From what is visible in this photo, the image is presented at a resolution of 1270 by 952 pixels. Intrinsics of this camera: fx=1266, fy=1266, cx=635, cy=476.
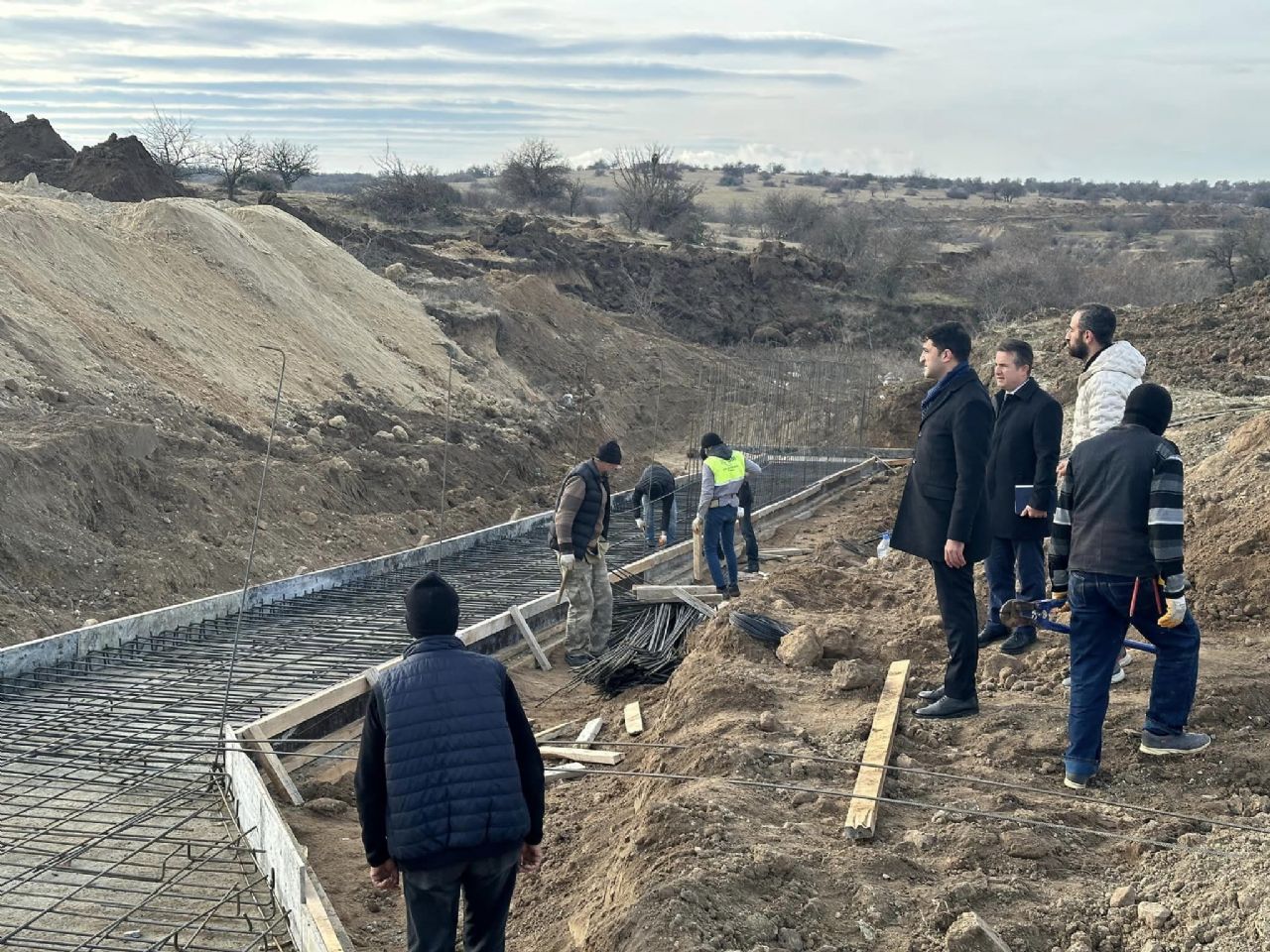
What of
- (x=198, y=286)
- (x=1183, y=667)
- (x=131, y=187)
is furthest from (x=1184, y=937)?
(x=131, y=187)

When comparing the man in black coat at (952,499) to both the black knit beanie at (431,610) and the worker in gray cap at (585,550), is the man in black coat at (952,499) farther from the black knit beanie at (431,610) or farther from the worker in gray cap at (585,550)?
the worker in gray cap at (585,550)

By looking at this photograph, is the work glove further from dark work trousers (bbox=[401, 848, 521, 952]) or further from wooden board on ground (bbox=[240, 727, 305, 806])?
wooden board on ground (bbox=[240, 727, 305, 806])

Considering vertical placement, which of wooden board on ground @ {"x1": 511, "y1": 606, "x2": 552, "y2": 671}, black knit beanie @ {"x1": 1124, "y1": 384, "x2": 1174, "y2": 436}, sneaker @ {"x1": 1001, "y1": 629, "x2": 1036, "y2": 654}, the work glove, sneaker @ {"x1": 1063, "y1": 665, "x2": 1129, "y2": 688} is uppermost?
black knit beanie @ {"x1": 1124, "y1": 384, "x2": 1174, "y2": 436}

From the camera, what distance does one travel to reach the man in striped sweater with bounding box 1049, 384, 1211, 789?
4.41 m

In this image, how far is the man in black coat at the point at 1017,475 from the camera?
20.1 feet

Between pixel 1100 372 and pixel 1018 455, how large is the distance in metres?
0.80

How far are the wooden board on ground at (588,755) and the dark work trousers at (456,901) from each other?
8.81 feet

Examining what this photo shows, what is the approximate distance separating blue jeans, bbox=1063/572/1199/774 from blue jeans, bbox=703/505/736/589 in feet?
15.9

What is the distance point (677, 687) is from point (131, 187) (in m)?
21.9

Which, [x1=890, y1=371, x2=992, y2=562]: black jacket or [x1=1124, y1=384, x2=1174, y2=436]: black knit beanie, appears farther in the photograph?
[x1=890, y1=371, x2=992, y2=562]: black jacket

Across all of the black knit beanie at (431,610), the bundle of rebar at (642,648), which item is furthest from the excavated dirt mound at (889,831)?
the bundle of rebar at (642,648)

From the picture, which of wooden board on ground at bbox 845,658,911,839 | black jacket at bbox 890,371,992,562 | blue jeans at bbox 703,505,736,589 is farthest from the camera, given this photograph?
blue jeans at bbox 703,505,736,589

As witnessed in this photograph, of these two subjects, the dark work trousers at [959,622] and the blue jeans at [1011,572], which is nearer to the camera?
the dark work trousers at [959,622]

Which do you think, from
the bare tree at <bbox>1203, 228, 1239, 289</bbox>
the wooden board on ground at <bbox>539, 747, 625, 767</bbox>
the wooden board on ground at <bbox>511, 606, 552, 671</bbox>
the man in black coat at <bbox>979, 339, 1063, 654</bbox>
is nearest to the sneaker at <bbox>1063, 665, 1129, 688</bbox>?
the man in black coat at <bbox>979, 339, 1063, 654</bbox>
